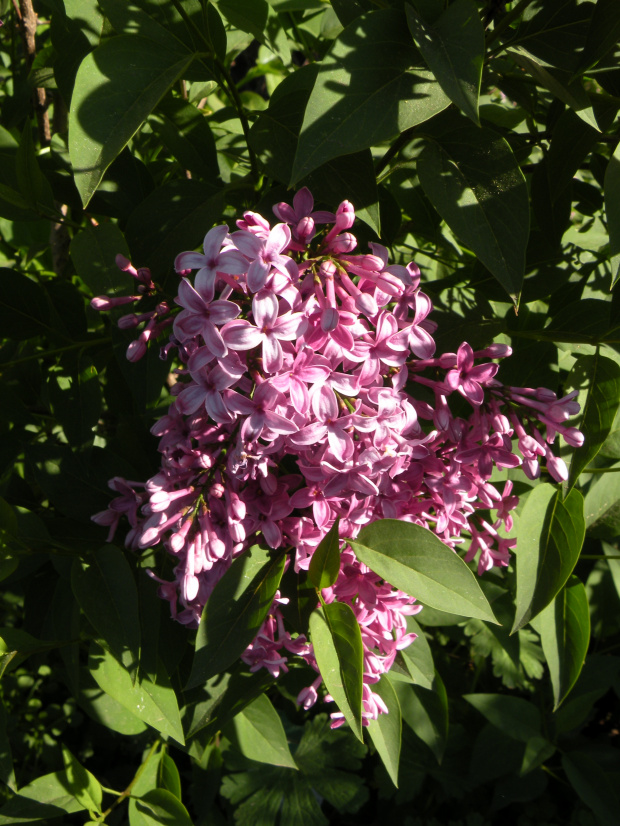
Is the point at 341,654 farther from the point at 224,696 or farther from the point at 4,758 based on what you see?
the point at 4,758

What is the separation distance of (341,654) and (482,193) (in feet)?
1.89

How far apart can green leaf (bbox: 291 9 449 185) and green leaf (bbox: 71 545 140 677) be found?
1.89 ft

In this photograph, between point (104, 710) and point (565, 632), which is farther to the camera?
point (104, 710)

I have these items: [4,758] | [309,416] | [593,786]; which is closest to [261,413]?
[309,416]

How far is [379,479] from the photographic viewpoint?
A: 32.3 inches

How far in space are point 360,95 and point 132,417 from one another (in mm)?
684

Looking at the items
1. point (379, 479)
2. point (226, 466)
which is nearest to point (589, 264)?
point (379, 479)

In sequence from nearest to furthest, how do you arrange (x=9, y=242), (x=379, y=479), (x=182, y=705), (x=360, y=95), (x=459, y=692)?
(x=360, y=95), (x=379, y=479), (x=182, y=705), (x=9, y=242), (x=459, y=692)

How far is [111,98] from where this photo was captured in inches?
28.0

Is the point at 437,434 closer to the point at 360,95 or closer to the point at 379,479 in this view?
the point at 379,479

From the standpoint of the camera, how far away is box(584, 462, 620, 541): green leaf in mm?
1155

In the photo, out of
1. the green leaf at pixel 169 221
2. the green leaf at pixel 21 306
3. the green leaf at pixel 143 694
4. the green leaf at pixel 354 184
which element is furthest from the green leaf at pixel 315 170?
the green leaf at pixel 143 694

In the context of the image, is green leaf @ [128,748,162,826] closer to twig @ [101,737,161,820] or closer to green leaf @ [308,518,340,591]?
twig @ [101,737,161,820]

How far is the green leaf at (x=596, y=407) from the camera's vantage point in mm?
846
